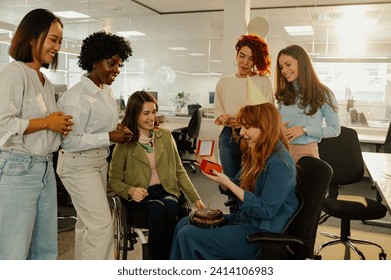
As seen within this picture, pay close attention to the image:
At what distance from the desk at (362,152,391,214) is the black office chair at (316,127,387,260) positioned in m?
0.11

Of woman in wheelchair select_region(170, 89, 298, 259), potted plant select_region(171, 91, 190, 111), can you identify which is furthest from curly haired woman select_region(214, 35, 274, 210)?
potted plant select_region(171, 91, 190, 111)

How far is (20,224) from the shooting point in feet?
4.58

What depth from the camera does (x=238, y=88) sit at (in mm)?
2543

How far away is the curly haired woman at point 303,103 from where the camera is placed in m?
2.07

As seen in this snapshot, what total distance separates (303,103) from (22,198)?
1.47 metres

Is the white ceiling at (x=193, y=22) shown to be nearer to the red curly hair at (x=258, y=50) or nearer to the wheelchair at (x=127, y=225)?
the red curly hair at (x=258, y=50)

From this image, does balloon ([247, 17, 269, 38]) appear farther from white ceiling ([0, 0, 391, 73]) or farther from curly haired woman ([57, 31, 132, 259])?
curly haired woman ([57, 31, 132, 259])

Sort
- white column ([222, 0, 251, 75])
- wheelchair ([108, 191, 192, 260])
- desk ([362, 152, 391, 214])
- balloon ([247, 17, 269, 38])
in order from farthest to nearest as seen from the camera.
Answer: white column ([222, 0, 251, 75]) → balloon ([247, 17, 269, 38]) → wheelchair ([108, 191, 192, 260]) → desk ([362, 152, 391, 214])

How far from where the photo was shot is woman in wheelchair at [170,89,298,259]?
1.49 meters

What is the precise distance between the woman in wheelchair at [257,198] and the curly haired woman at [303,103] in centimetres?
Result: 51

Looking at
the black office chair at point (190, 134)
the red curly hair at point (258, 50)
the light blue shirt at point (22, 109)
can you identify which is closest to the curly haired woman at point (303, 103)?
the red curly hair at point (258, 50)

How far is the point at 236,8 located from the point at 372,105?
2.26 metres
